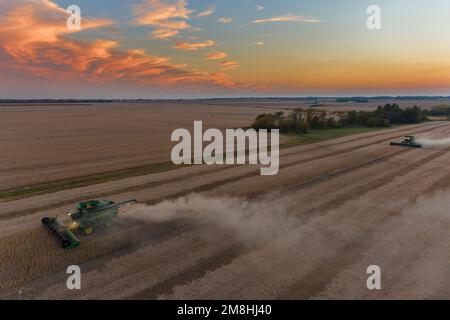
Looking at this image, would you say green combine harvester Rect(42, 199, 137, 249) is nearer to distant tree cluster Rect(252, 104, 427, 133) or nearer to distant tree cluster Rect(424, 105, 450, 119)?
distant tree cluster Rect(252, 104, 427, 133)

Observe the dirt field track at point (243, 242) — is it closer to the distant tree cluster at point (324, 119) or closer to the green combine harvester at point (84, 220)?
the green combine harvester at point (84, 220)

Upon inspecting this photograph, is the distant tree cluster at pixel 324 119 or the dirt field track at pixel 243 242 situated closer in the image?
the dirt field track at pixel 243 242

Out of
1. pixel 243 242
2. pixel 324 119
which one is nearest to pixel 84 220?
pixel 243 242

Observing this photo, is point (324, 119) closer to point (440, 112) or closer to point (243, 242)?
point (243, 242)

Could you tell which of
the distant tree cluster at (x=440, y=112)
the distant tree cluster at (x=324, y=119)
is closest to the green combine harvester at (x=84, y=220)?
the distant tree cluster at (x=324, y=119)

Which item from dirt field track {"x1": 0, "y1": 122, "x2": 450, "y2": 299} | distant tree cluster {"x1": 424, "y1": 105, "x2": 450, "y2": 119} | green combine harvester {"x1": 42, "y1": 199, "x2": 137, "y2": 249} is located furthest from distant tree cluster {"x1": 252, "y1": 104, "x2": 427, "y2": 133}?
green combine harvester {"x1": 42, "y1": 199, "x2": 137, "y2": 249}
